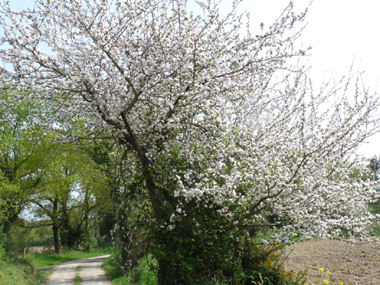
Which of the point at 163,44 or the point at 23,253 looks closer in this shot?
the point at 163,44

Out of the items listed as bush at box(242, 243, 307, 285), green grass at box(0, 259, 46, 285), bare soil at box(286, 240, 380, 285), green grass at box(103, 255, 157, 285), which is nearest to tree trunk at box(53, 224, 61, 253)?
green grass at box(103, 255, 157, 285)

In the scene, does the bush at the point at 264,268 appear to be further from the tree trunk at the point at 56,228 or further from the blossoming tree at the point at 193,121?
the tree trunk at the point at 56,228

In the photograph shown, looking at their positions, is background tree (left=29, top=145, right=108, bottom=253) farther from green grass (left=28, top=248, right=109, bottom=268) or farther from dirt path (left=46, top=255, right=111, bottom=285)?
dirt path (left=46, top=255, right=111, bottom=285)

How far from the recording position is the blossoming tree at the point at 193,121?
498 cm

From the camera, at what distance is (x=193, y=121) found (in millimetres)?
6488

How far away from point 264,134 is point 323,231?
91.7 inches

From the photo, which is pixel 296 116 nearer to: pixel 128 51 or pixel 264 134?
pixel 264 134

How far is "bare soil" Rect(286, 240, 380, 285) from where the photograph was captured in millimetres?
6215

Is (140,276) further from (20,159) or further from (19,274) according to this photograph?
(20,159)

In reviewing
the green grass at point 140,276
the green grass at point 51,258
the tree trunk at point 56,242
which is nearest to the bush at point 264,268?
the green grass at point 140,276

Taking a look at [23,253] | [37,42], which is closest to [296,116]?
[37,42]

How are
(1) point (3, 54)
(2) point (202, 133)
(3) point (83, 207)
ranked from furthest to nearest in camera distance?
1. (3) point (83, 207)
2. (2) point (202, 133)
3. (1) point (3, 54)

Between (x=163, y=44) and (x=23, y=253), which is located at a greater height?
(x=163, y=44)

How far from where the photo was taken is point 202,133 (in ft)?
20.6
